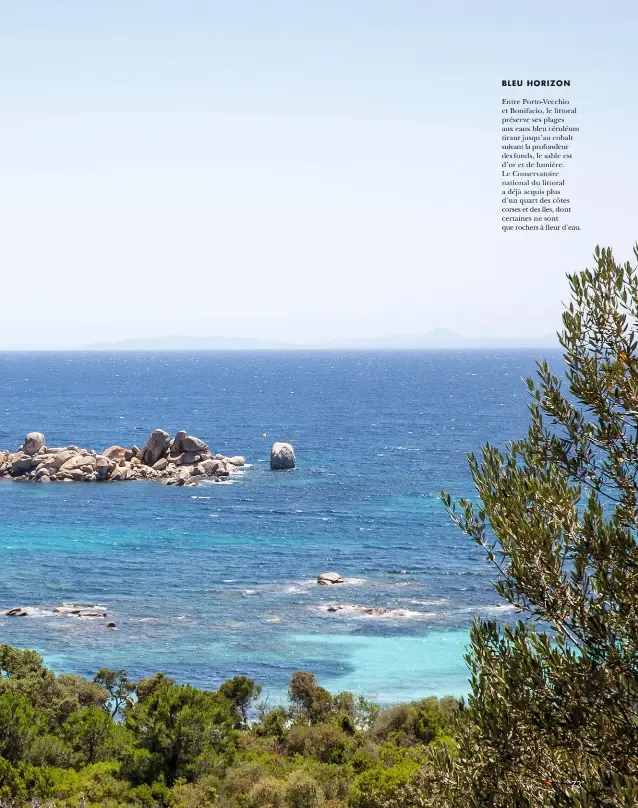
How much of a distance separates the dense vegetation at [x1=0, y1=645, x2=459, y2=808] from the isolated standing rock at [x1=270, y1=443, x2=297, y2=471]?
7484 cm

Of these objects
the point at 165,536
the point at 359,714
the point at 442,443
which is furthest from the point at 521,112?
the point at 442,443

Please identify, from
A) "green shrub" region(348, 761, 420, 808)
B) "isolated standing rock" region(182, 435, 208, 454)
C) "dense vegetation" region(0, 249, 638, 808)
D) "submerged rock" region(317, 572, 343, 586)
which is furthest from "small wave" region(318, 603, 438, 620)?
"isolated standing rock" region(182, 435, 208, 454)

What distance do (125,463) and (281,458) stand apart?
19.0 metres

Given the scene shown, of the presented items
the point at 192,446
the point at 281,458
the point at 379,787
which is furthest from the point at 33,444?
the point at 379,787

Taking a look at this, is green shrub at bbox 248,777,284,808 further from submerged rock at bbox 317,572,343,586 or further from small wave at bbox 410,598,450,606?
submerged rock at bbox 317,572,343,586

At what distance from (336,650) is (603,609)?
1646 inches

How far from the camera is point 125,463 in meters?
106

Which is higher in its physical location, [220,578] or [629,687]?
[629,687]

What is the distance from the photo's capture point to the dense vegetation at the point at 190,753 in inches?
853

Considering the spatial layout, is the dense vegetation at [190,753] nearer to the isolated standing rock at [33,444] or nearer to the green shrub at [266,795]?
the green shrub at [266,795]

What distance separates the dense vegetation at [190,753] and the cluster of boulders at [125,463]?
69951 mm

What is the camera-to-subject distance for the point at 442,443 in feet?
423

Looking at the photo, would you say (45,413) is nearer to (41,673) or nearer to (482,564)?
(482,564)

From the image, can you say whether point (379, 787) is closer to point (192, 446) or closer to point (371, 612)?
point (371, 612)
